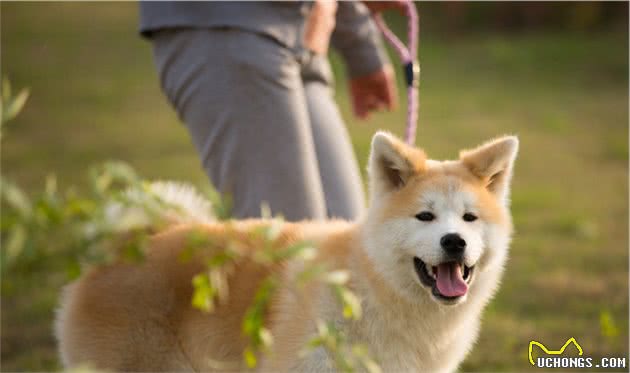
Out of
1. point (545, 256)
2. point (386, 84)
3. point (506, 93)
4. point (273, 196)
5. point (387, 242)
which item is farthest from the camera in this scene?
point (506, 93)

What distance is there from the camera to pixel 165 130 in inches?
497

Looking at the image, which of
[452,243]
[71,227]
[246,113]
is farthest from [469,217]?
[71,227]

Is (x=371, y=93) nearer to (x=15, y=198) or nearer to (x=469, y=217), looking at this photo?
(x=469, y=217)

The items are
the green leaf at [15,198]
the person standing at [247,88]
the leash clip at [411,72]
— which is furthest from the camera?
the leash clip at [411,72]

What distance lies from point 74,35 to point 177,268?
58.7ft

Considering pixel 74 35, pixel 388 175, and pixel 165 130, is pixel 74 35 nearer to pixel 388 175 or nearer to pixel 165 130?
pixel 165 130

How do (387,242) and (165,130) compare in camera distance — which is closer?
(387,242)

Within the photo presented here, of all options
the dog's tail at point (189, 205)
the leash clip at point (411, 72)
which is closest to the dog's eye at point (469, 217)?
the dog's tail at point (189, 205)

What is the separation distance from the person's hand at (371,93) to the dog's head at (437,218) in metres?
1.20

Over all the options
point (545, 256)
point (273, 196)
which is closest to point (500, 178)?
point (273, 196)

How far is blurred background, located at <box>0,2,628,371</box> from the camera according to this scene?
17.2 ft

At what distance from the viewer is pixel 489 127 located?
1173cm

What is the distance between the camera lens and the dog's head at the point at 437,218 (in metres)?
2.68

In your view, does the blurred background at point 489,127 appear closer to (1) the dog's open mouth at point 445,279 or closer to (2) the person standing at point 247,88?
(1) the dog's open mouth at point 445,279
